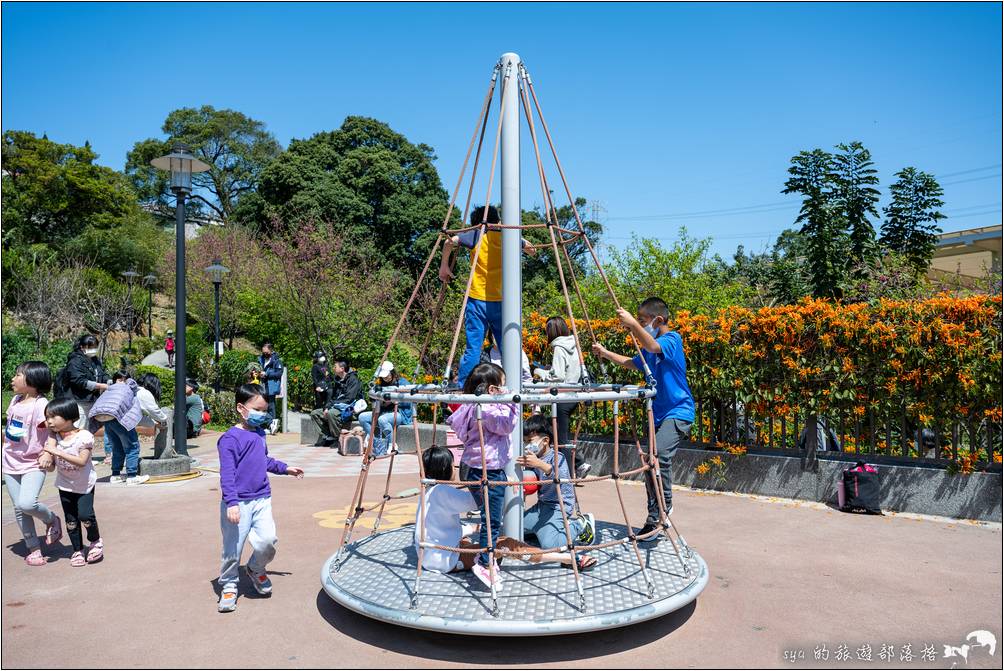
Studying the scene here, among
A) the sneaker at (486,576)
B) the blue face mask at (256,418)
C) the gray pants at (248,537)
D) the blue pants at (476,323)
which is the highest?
the blue pants at (476,323)

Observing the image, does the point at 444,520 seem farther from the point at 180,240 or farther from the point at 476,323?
the point at 180,240

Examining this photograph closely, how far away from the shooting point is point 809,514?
21.2ft

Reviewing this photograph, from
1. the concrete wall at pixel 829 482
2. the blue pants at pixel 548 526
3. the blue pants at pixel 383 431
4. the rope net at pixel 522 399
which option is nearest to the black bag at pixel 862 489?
the concrete wall at pixel 829 482

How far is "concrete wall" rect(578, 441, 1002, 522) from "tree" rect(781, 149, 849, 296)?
34.8 feet

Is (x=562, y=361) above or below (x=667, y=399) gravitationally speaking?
above

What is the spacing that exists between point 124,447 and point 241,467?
458 centimetres

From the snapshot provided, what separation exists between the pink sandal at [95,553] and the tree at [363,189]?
70.6 feet

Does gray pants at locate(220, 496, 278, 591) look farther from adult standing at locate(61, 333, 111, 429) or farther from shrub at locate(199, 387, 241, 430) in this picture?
shrub at locate(199, 387, 241, 430)

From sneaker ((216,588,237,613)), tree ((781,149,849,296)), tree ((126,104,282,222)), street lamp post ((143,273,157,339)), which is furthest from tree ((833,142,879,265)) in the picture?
tree ((126,104,282,222))

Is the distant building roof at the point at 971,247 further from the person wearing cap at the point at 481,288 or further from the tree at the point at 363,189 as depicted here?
the person wearing cap at the point at 481,288

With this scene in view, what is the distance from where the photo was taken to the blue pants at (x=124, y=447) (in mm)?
7898

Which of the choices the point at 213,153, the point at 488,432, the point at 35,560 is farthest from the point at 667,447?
the point at 213,153

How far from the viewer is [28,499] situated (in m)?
5.06

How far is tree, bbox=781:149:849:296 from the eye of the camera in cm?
1691
